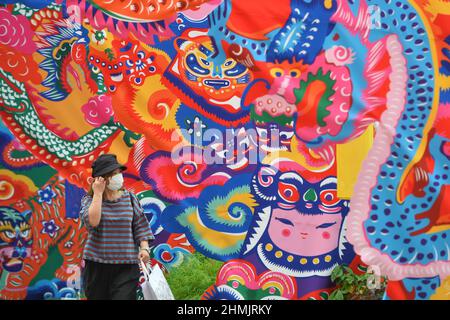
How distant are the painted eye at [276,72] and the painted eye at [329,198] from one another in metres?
0.94

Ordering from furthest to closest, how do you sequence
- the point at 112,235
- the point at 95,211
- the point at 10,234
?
the point at 10,234 < the point at 112,235 < the point at 95,211

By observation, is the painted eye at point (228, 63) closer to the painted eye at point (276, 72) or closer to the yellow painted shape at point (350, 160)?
the painted eye at point (276, 72)

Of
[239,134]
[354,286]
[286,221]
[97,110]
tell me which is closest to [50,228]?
[97,110]

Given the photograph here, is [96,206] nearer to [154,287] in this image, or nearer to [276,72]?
[154,287]

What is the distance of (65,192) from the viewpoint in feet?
14.1

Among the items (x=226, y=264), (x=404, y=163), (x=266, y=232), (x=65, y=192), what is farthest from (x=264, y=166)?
(x=65, y=192)

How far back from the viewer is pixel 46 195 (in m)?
4.29

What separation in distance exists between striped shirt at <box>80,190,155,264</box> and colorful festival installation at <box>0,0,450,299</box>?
79cm

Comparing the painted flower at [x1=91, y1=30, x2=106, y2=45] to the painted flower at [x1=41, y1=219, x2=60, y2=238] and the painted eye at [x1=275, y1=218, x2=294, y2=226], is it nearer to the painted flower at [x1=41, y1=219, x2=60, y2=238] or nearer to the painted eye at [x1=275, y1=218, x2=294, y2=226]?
the painted flower at [x1=41, y1=219, x2=60, y2=238]

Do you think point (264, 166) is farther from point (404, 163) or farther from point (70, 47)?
point (70, 47)

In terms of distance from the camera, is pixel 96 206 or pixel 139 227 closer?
pixel 96 206

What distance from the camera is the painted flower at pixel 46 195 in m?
4.29

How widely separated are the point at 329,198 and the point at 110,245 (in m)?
1.76

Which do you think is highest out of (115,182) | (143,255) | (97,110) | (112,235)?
(97,110)
